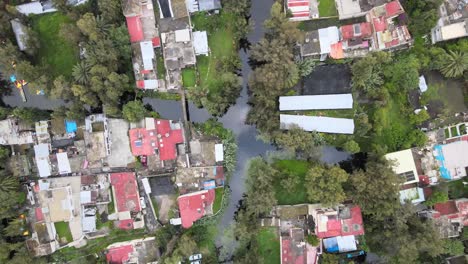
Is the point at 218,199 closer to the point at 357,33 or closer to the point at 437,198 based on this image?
the point at 437,198

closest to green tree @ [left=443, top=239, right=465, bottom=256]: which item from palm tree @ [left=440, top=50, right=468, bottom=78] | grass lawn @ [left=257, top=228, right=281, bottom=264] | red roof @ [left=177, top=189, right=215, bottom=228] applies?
grass lawn @ [left=257, top=228, right=281, bottom=264]

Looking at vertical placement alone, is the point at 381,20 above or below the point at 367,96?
above

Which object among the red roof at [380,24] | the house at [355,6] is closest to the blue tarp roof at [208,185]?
the house at [355,6]

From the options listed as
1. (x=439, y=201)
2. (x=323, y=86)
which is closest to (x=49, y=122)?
(x=323, y=86)

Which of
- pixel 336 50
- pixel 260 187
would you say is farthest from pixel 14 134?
pixel 336 50

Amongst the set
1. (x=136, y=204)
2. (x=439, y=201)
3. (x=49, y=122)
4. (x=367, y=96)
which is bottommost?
(x=439, y=201)

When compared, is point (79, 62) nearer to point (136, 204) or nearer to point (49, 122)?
point (49, 122)

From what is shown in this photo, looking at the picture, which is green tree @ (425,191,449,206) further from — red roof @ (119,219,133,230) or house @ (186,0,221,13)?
red roof @ (119,219,133,230)
